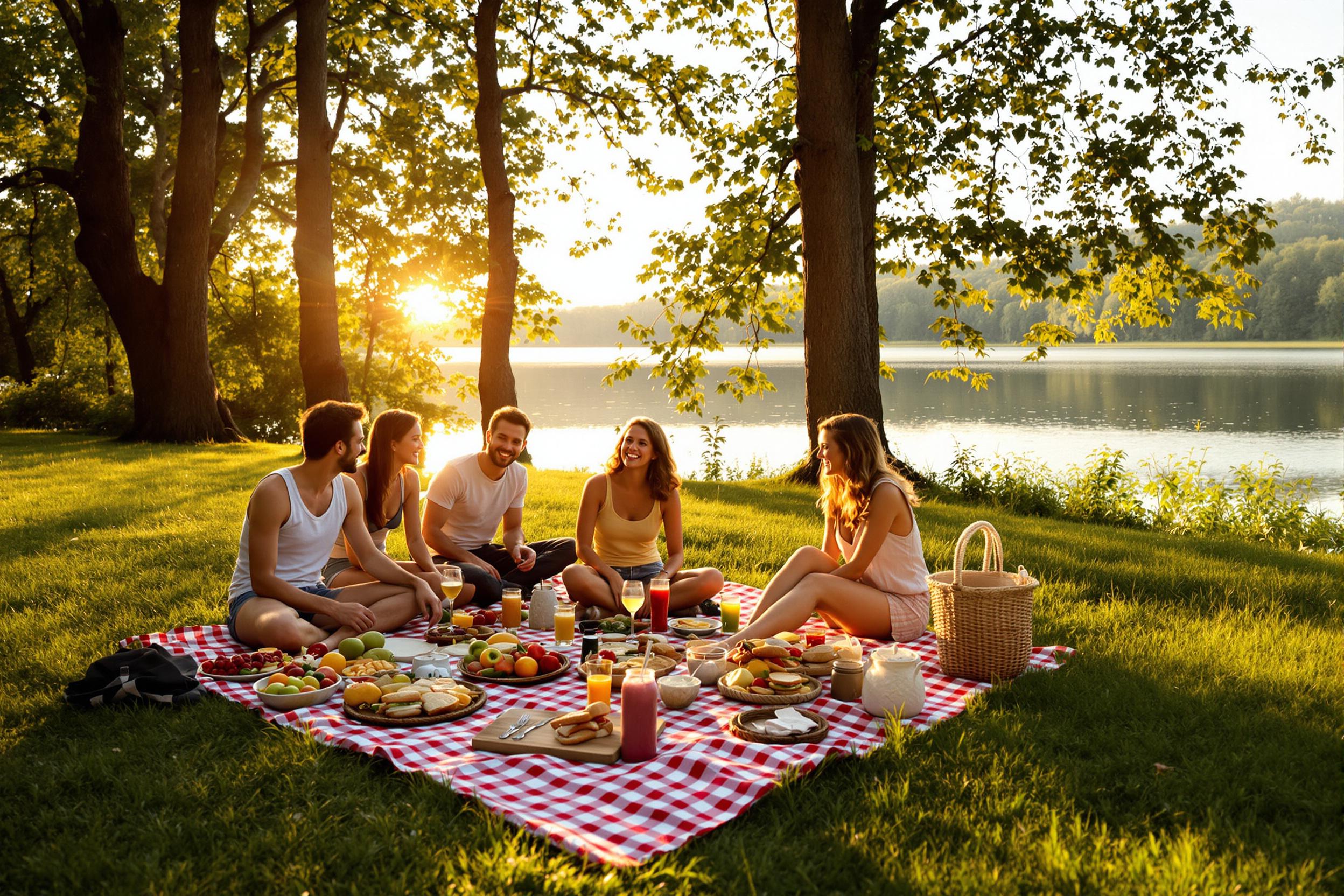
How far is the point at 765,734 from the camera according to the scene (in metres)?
3.60

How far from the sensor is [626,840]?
114 inches

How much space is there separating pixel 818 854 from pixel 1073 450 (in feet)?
65.8

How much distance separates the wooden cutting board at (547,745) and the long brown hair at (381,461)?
2.41m

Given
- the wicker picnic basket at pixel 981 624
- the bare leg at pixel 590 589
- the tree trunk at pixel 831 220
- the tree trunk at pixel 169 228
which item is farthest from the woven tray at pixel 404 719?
the tree trunk at pixel 169 228

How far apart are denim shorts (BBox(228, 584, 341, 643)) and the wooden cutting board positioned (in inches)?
69.7

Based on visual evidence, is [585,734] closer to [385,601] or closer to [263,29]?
[385,601]

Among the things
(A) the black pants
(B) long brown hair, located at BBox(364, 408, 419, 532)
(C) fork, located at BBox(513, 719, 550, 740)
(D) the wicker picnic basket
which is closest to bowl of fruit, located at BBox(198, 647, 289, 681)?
(B) long brown hair, located at BBox(364, 408, 419, 532)

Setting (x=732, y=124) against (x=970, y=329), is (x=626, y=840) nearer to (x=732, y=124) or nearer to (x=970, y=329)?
(x=970, y=329)

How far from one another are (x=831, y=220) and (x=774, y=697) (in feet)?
24.3

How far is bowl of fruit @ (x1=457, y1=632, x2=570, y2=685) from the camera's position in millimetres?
4402

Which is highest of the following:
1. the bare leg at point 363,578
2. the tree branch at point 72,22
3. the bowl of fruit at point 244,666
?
the tree branch at point 72,22

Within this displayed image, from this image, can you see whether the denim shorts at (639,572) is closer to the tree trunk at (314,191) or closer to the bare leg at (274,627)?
the bare leg at (274,627)

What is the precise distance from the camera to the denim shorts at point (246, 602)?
4.93 m

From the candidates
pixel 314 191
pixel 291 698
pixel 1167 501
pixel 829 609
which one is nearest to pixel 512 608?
pixel 291 698
